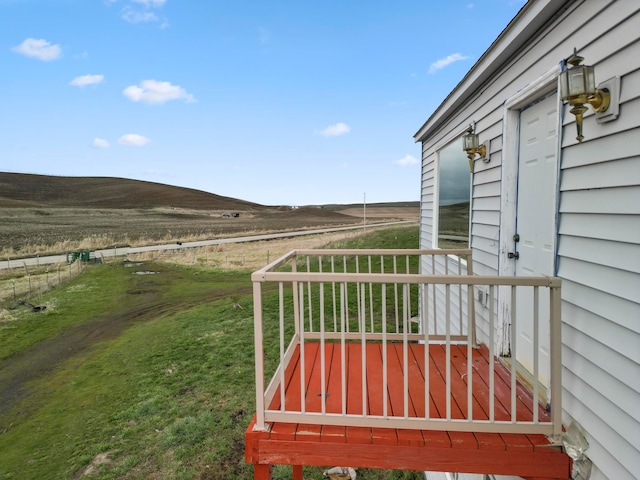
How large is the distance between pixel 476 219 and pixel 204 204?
2734 inches

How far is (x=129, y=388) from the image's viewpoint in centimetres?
539

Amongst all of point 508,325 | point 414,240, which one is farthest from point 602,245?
point 414,240

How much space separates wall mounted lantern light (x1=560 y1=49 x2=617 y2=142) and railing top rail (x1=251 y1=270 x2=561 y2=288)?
847 millimetres

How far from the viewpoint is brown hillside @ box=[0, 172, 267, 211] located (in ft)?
181

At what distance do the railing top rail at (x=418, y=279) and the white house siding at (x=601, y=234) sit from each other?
0.82 feet

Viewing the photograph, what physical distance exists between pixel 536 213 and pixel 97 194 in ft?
234

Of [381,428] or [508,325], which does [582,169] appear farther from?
[381,428]

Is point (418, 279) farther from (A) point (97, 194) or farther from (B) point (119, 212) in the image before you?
(A) point (97, 194)

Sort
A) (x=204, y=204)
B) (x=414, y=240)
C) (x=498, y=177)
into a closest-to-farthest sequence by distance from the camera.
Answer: (x=498, y=177)
(x=414, y=240)
(x=204, y=204)

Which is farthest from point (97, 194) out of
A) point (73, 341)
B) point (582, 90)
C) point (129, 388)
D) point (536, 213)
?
point (582, 90)

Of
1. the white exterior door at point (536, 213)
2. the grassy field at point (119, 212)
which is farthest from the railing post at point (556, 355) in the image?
the grassy field at point (119, 212)

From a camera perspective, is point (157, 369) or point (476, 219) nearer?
point (476, 219)

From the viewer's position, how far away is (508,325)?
297 centimetres

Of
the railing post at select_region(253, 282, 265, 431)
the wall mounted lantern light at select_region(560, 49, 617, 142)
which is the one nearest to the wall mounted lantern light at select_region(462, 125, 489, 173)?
the wall mounted lantern light at select_region(560, 49, 617, 142)
